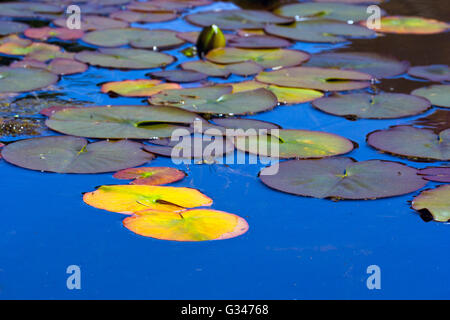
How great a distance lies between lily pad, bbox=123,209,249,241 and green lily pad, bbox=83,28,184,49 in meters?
2.34

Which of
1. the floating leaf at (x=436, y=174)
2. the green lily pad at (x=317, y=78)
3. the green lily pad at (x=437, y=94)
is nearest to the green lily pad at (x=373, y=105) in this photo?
the green lily pad at (x=437, y=94)

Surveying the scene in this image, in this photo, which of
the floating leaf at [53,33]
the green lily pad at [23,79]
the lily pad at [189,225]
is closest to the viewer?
the lily pad at [189,225]

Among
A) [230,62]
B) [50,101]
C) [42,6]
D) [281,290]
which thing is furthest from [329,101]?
[42,6]

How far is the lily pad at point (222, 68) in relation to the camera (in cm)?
376

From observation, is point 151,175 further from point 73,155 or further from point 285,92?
point 285,92

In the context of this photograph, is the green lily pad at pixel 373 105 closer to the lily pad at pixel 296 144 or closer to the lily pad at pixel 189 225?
the lily pad at pixel 296 144

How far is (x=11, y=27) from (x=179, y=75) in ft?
5.56

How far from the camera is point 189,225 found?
6.87ft

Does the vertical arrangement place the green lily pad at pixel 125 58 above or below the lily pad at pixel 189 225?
above

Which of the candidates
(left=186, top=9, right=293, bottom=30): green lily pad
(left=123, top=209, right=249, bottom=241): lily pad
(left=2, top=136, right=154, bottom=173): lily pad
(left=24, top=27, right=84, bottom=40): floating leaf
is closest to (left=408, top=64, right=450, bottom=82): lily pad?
(left=186, top=9, right=293, bottom=30): green lily pad

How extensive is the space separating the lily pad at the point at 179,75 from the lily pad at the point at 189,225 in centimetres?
158

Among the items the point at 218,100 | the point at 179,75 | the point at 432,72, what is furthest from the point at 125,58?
the point at 432,72

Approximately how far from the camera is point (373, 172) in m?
2.48
